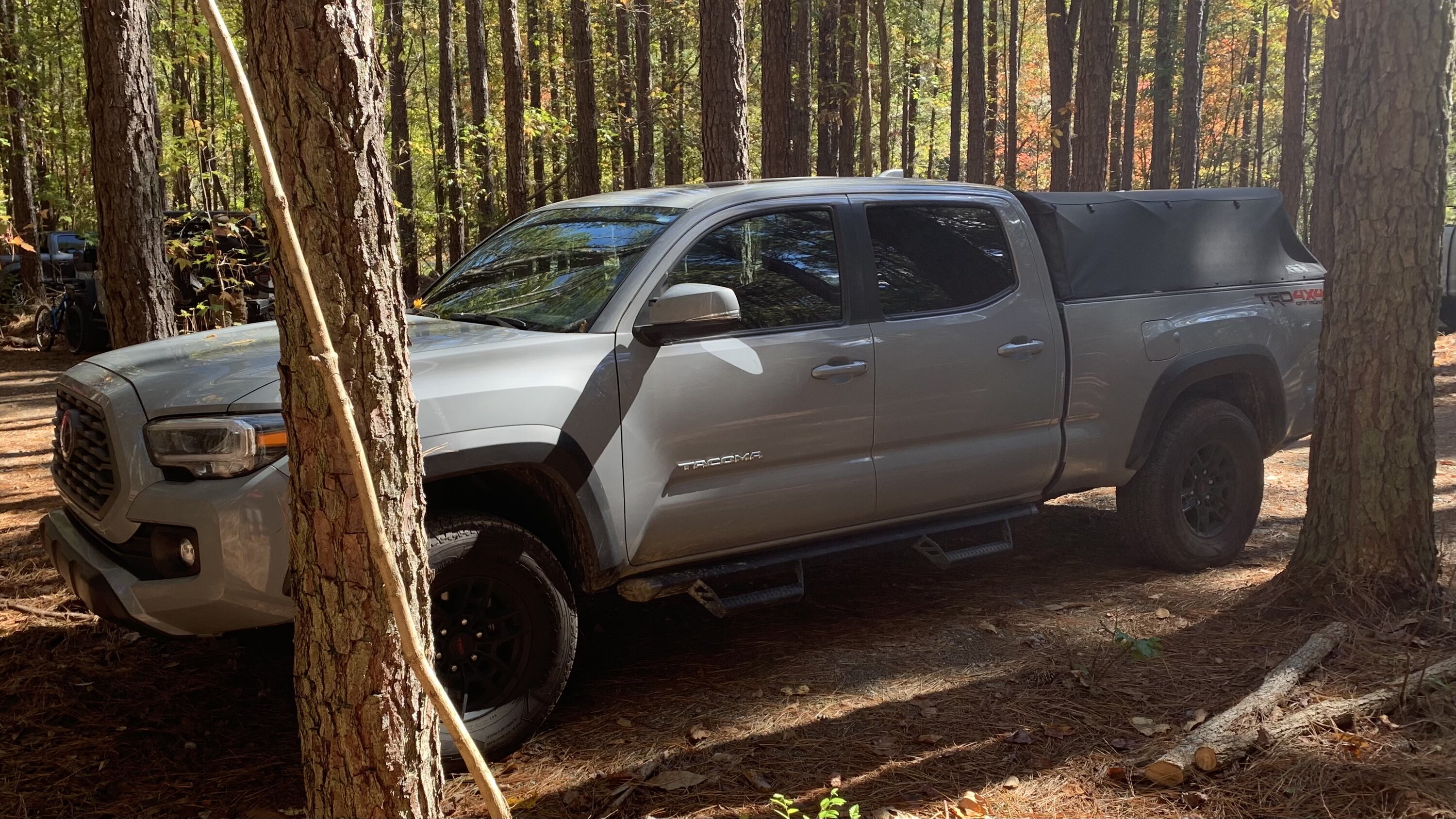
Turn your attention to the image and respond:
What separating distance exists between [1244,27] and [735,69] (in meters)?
30.0

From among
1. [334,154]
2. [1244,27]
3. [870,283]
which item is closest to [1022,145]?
[1244,27]

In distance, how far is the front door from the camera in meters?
4.27

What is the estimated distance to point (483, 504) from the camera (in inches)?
164

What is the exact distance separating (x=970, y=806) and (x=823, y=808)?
741 mm

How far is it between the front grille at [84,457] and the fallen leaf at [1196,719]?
3.91 meters

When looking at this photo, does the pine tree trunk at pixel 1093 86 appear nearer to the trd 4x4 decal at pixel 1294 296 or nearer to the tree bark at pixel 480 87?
the tree bark at pixel 480 87

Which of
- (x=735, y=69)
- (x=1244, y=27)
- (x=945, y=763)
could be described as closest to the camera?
(x=945, y=763)

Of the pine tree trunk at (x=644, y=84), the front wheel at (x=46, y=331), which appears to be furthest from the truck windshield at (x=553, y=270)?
the pine tree trunk at (x=644, y=84)

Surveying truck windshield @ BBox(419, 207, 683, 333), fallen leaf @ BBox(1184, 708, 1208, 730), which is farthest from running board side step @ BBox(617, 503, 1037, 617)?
fallen leaf @ BBox(1184, 708, 1208, 730)

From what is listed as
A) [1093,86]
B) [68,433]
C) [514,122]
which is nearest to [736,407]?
[68,433]

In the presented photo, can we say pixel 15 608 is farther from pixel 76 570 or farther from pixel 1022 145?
pixel 1022 145

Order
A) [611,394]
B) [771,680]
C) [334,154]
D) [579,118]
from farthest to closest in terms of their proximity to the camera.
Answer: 1. [579,118]
2. [771,680]
3. [611,394]
4. [334,154]

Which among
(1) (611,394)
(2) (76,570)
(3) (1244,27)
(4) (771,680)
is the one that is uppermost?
(3) (1244,27)

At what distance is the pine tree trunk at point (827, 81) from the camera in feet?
64.8
